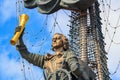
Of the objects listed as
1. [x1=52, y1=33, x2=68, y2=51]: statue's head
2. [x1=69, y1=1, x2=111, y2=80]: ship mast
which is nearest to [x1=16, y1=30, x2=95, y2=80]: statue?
[x1=52, y1=33, x2=68, y2=51]: statue's head

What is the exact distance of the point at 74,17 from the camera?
42.3 ft

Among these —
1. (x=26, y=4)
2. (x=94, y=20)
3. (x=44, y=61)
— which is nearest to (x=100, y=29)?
(x=94, y=20)

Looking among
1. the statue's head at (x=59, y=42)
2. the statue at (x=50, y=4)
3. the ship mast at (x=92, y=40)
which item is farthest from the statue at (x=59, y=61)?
the ship mast at (x=92, y=40)

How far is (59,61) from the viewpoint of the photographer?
4.96 m

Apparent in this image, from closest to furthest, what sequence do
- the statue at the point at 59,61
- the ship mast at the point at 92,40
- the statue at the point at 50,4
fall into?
the statue at the point at 59,61, the statue at the point at 50,4, the ship mast at the point at 92,40

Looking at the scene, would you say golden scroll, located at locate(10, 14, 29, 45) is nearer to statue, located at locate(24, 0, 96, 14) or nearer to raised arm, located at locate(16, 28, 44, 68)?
raised arm, located at locate(16, 28, 44, 68)

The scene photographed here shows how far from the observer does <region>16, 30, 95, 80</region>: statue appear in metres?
4.84

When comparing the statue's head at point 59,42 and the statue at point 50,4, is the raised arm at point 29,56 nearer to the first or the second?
the statue's head at point 59,42

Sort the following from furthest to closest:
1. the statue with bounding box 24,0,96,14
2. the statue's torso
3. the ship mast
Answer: the ship mast → the statue with bounding box 24,0,96,14 → the statue's torso

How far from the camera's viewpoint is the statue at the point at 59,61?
15.9ft

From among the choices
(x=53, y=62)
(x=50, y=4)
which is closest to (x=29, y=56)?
(x=53, y=62)

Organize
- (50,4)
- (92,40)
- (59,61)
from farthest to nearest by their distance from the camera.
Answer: (92,40), (50,4), (59,61)

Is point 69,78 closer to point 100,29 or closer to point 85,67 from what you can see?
point 85,67

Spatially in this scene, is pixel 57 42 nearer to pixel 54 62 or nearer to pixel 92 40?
pixel 54 62
